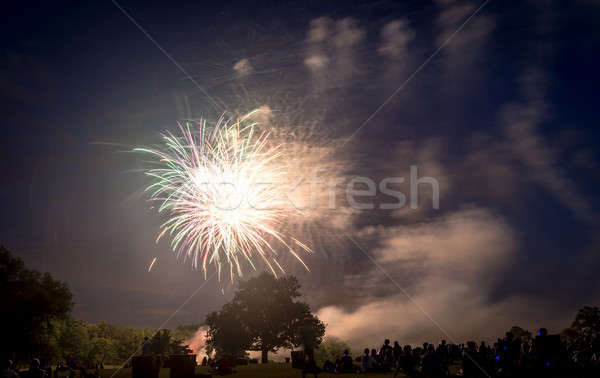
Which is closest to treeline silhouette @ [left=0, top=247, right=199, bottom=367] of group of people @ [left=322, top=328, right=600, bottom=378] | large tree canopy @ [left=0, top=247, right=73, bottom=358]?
large tree canopy @ [left=0, top=247, right=73, bottom=358]

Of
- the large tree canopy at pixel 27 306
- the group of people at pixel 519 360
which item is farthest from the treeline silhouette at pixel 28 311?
the group of people at pixel 519 360

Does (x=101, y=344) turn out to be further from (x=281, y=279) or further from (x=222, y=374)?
(x=222, y=374)

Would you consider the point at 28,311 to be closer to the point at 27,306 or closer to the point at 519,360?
the point at 27,306

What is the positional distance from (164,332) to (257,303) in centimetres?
2166

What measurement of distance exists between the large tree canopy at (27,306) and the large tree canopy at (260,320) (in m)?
20.9

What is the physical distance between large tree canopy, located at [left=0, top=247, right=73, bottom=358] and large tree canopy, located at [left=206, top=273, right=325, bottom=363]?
20879 millimetres

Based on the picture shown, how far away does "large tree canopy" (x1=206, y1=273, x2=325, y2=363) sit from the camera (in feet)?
221

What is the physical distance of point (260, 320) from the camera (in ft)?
223

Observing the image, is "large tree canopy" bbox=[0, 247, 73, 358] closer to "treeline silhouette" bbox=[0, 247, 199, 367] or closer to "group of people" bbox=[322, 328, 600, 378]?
"treeline silhouette" bbox=[0, 247, 199, 367]

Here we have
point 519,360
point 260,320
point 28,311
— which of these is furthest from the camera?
point 260,320

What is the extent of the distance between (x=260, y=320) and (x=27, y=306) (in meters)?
29.9

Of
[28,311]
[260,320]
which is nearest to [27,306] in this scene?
[28,311]

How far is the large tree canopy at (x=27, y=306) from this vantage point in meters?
56.4

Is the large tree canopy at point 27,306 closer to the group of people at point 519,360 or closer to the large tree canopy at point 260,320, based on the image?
the large tree canopy at point 260,320
